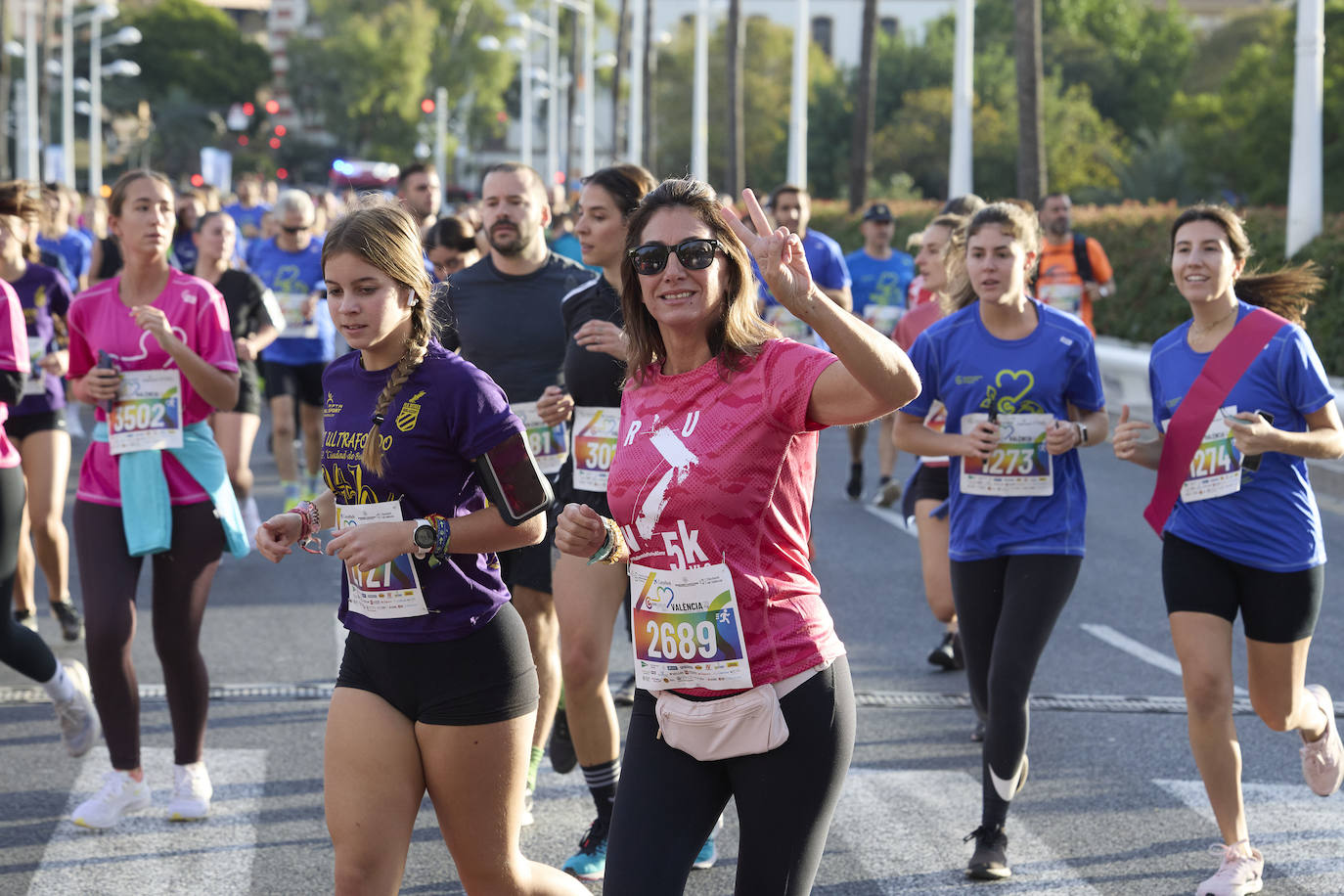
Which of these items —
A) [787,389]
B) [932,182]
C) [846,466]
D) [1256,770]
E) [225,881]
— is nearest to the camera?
[787,389]

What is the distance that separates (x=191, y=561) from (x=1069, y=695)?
3575mm

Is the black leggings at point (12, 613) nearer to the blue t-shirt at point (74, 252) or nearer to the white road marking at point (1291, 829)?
the white road marking at point (1291, 829)

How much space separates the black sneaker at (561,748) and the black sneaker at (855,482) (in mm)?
6825

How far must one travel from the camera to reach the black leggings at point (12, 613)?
5754 millimetres

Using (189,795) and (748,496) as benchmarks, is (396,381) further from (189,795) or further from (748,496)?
(189,795)

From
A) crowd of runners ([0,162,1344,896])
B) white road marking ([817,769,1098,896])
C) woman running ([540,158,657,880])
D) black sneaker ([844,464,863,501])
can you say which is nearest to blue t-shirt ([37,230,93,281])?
crowd of runners ([0,162,1344,896])

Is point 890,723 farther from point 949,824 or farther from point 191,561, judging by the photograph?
point 191,561

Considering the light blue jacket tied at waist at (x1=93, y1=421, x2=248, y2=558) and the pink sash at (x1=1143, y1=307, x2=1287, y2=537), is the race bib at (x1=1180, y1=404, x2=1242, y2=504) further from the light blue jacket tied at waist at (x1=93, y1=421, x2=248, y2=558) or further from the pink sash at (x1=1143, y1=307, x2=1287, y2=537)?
the light blue jacket tied at waist at (x1=93, y1=421, x2=248, y2=558)

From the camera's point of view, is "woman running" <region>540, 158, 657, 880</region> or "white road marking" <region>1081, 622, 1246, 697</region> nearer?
"woman running" <region>540, 158, 657, 880</region>

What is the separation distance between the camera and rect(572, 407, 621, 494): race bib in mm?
5406

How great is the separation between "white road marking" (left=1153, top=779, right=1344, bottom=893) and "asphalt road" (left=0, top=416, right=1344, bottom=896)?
1cm

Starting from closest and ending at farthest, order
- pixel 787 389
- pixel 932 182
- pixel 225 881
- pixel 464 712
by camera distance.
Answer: pixel 787 389
pixel 464 712
pixel 225 881
pixel 932 182

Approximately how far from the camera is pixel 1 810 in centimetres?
557

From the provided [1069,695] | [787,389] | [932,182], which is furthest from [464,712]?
[932,182]
